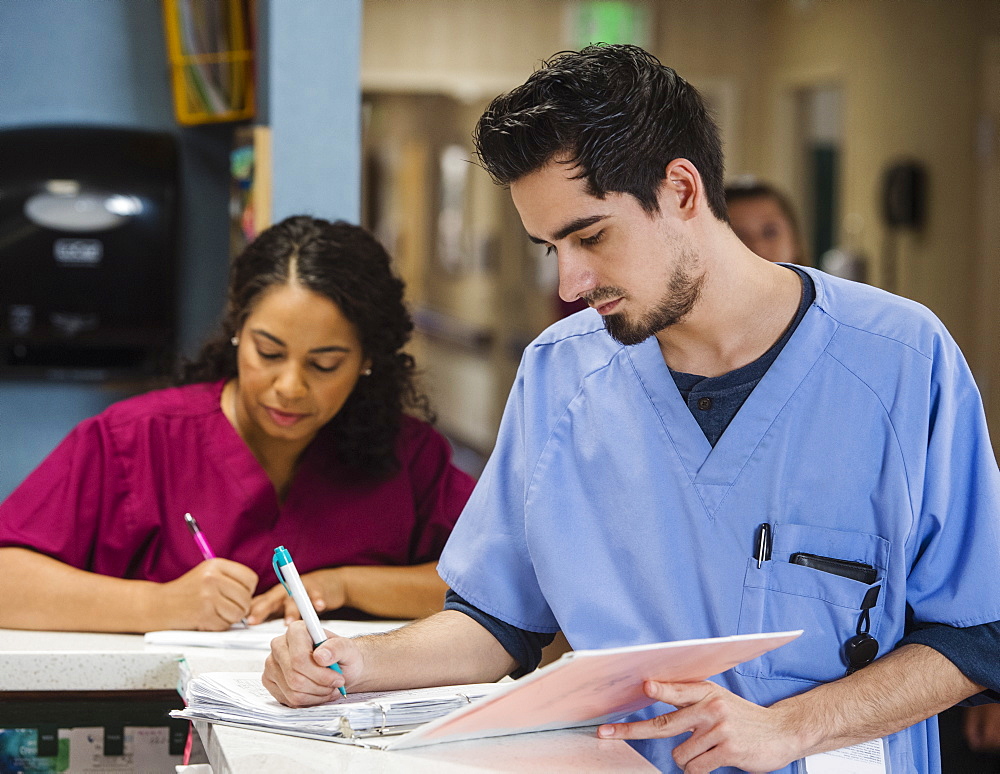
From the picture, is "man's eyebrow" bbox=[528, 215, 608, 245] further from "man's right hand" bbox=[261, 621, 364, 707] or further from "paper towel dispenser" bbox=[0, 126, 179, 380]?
"paper towel dispenser" bbox=[0, 126, 179, 380]

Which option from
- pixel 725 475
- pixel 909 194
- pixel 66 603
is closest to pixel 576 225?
pixel 725 475

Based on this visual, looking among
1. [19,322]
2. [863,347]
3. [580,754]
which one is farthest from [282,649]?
[19,322]

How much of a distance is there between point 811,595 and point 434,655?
0.45 meters

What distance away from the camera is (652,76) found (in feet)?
4.38

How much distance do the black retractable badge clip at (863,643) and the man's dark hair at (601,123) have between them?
19.9 inches

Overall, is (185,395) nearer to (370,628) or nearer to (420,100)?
(370,628)

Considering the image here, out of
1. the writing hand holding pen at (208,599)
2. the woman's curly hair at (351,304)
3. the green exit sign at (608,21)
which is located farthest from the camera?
the green exit sign at (608,21)

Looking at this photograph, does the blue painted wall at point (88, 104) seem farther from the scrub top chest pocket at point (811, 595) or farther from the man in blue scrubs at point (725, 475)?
the scrub top chest pocket at point (811, 595)

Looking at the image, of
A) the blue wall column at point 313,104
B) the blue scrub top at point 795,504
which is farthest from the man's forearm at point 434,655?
the blue wall column at point 313,104

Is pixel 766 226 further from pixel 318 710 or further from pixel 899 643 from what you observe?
pixel 318 710

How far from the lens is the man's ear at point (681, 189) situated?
1.33 metres

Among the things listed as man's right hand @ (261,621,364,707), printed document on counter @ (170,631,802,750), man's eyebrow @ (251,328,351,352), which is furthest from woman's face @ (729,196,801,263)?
man's right hand @ (261,621,364,707)

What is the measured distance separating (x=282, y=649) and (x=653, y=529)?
44cm

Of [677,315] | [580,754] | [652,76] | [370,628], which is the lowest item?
[370,628]
